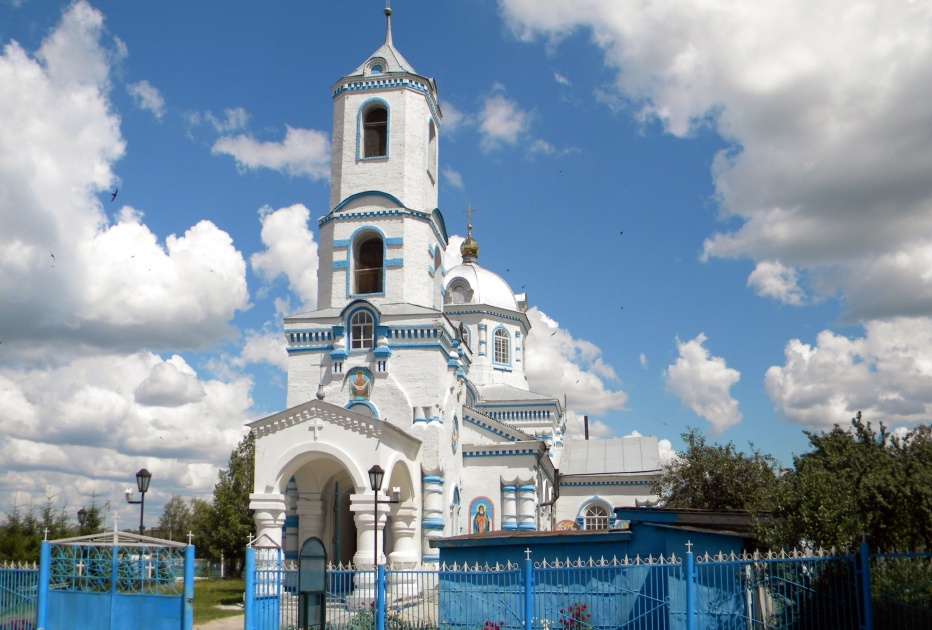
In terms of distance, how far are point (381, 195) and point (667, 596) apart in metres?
15.9

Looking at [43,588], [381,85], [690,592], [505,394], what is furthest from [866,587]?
[505,394]

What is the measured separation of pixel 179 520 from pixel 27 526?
41838 millimetres

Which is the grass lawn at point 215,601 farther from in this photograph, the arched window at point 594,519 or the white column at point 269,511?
the arched window at point 594,519

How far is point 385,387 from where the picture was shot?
77.7 feet

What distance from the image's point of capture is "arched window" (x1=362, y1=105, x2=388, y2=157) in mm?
26016

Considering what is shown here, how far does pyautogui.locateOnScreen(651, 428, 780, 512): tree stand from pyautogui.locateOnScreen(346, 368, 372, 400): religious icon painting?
9463 mm

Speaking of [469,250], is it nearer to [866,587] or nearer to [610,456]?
[610,456]

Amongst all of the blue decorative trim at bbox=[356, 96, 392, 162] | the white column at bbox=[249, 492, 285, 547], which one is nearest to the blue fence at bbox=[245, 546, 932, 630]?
the white column at bbox=[249, 492, 285, 547]

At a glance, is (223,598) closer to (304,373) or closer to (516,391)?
(304,373)

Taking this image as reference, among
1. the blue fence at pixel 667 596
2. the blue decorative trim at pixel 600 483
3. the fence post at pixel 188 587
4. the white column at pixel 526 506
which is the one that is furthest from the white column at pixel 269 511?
the blue decorative trim at pixel 600 483

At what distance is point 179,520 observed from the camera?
66938mm

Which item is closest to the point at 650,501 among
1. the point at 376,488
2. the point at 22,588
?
the point at 376,488

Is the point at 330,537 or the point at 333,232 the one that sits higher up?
the point at 333,232

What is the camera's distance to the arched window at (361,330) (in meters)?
24.1
